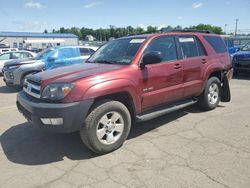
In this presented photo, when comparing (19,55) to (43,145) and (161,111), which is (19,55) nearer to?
(43,145)

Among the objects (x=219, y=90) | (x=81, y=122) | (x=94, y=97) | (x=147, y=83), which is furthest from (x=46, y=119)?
(x=219, y=90)

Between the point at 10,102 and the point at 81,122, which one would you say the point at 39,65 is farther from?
the point at 81,122

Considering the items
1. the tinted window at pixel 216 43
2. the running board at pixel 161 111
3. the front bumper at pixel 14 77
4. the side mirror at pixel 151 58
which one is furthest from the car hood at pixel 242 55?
the front bumper at pixel 14 77

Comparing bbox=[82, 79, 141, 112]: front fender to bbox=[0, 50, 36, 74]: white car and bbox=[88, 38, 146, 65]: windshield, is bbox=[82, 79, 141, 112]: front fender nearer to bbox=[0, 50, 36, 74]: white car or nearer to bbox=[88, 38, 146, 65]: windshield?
bbox=[88, 38, 146, 65]: windshield

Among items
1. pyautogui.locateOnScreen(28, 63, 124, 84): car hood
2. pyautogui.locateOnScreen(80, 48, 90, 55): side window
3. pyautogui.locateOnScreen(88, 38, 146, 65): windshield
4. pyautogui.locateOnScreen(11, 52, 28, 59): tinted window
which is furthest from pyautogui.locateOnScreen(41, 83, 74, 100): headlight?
pyautogui.locateOnScreen(11, 52, 28, 59): tinted window

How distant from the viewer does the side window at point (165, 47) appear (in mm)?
4859

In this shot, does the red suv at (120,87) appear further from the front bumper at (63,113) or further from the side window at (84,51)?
the side window at (84,51)

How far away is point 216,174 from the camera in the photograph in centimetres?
336

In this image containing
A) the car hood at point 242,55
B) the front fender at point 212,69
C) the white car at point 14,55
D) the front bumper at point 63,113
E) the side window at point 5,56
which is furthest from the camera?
the side window at point 5,56

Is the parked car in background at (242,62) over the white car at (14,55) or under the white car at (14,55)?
under

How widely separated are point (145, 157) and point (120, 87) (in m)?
1.14

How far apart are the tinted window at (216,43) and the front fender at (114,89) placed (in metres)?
2.91

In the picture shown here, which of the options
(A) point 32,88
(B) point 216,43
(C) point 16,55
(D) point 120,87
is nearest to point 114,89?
(D) point 120,87

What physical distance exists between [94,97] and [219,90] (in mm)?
3906
